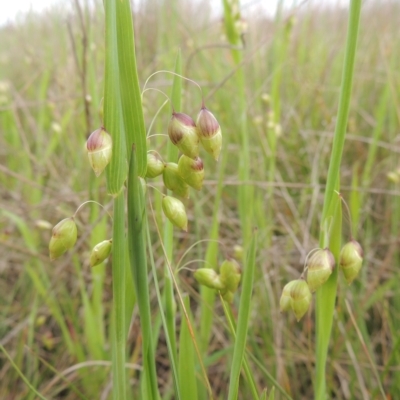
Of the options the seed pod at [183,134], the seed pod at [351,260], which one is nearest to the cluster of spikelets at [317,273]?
the seed pod at [351,260]

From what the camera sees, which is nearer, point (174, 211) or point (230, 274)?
point (174, 211)

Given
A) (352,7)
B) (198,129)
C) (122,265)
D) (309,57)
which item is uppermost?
(352,7)

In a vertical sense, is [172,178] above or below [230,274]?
above

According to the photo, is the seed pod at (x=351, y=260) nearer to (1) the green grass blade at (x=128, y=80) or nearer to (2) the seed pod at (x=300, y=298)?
(2) the seed pod at (x=300, y=298)

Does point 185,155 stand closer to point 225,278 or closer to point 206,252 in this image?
point 225,278

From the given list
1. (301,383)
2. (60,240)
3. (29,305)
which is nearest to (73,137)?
(29,305)

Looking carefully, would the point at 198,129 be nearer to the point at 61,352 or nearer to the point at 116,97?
the point at 116,97

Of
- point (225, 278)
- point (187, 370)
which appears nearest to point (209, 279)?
point (225, 278)

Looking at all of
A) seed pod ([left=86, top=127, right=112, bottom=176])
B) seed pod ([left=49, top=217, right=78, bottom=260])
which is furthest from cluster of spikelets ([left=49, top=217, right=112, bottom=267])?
seed pod ([left=86, top=127, right=112, bottom=176])
